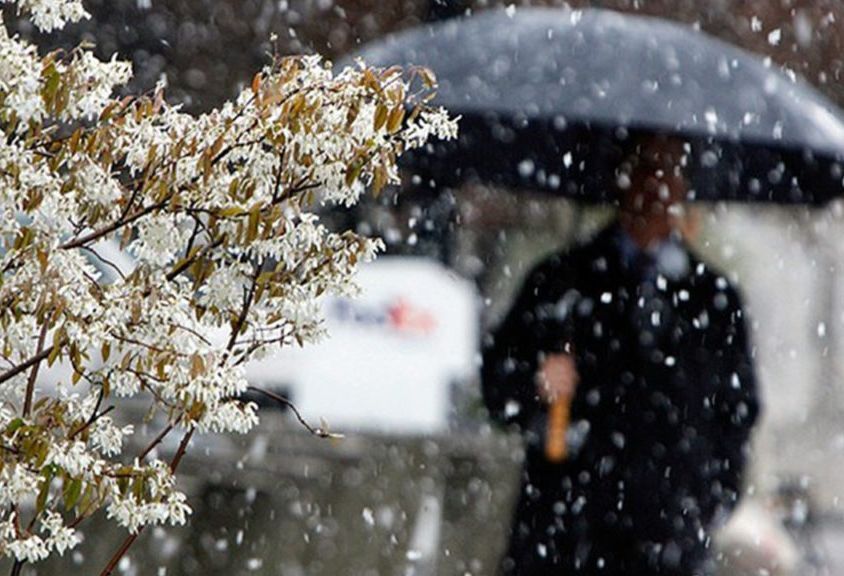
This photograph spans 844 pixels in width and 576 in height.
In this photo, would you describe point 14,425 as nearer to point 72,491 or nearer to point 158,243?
point 72,491

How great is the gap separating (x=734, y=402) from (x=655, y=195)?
0.61 m

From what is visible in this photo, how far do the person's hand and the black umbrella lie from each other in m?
0.77

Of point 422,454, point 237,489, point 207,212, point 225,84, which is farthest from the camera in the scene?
point 225,84

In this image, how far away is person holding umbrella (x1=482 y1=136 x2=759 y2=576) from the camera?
175 inches

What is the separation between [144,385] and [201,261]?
155 mm

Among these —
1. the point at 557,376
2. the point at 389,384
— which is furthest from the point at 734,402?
the point at 389,384

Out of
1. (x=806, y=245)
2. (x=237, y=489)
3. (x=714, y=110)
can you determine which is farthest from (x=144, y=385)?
(x=806, y=245)

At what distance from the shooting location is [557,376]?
180 inches

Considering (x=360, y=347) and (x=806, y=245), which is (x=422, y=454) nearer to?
(x=360, y=347)

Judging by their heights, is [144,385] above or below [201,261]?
below

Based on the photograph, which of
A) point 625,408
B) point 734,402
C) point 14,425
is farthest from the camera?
point 625,408

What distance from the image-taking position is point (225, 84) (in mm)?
10109

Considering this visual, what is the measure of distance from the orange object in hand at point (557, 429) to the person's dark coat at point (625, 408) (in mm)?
24

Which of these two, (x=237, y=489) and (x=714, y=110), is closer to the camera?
(x=714, y=110)
